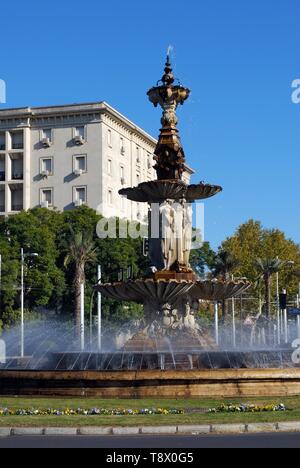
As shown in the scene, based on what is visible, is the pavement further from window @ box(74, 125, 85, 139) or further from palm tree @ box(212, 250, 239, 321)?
window @ box(74, 125, 85, 139)

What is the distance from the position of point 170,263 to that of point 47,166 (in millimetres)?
63387

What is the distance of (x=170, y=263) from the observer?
25.5 meters

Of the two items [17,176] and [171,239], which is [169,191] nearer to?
[171,239]

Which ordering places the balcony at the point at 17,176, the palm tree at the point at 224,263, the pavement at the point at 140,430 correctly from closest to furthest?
the pavement at the point at 140,430, the palm tree at the point at 224,263, the balcony at the point at 17,176

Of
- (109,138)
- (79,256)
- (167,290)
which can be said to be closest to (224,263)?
(109,138)

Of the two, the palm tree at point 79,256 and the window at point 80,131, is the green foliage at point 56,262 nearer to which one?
the palm tree at point 79,256

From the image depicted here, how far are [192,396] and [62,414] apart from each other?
3.92 meters

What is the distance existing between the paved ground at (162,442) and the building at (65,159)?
68.9m

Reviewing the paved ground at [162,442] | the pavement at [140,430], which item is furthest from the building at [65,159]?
the paved ground at [162,442]

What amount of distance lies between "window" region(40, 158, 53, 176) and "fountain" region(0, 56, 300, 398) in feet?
197

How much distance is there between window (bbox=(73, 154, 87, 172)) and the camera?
85.2 meters

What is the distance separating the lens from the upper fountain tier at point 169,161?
25469 millimetres

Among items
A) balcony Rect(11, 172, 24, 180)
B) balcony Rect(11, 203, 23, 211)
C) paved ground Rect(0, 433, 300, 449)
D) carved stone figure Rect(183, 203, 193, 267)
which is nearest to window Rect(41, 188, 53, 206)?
balcony Rect(11, 203, 23, 211)
